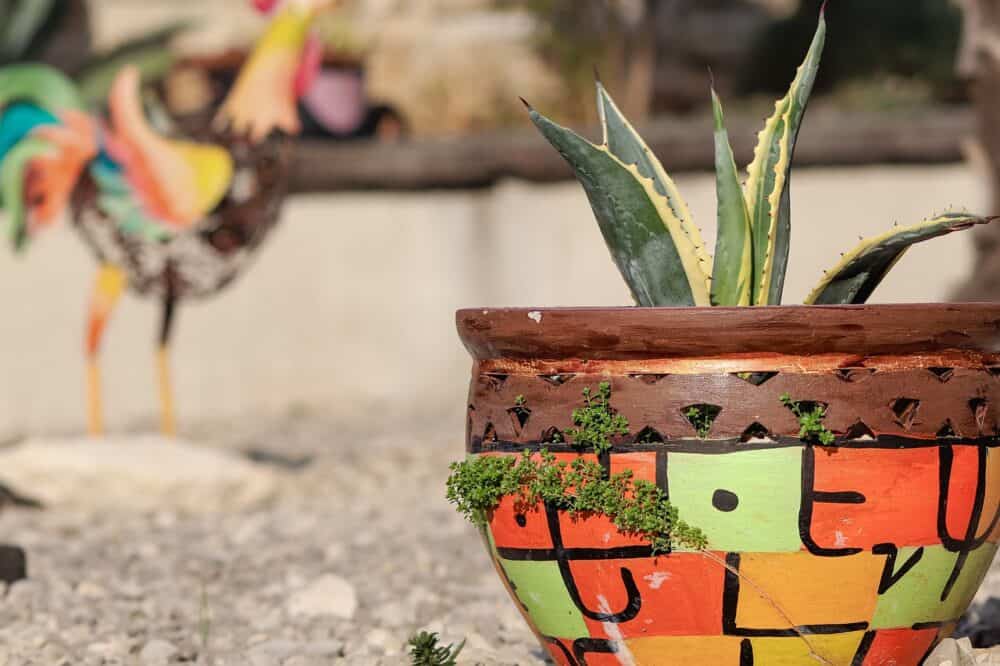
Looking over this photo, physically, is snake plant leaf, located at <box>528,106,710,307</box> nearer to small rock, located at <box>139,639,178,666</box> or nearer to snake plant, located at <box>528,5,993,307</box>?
snake plant, located at <box>528,5,993,307</box>

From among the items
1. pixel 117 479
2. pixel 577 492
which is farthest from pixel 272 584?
pixel 577 492

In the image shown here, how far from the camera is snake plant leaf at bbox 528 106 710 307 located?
1.89m

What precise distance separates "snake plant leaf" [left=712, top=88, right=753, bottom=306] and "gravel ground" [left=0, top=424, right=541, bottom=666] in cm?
82

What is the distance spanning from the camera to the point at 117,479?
4.50 metres

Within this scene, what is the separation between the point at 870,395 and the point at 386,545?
2176 mm

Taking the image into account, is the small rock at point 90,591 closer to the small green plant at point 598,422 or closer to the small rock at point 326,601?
the small rock at point 326,601

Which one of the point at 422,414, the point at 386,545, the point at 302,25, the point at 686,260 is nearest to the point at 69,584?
the point at 386,545

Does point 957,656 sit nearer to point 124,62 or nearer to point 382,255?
point 382,255

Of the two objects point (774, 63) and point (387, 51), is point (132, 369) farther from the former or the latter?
point (774, 63)

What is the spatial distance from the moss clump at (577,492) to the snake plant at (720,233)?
309 millimetres

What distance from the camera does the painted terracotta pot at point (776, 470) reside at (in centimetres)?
173

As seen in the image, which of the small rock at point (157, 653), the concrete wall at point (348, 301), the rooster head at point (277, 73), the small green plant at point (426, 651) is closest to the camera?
the small green plant at point (426, 651)

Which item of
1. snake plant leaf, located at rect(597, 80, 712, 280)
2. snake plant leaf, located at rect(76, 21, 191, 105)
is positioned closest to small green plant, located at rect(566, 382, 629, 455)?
snake plant leaf, located at rect(597, 80, 712, 280)

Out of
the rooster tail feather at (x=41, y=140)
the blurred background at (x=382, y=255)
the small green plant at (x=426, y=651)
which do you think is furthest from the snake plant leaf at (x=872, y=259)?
the blurred background at (x=382, y=255)
